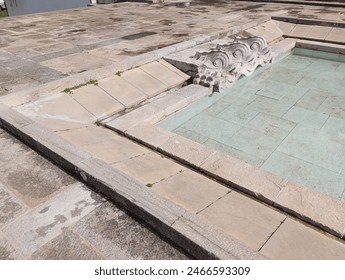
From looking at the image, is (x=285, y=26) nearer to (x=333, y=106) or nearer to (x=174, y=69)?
(x=333, y=106)

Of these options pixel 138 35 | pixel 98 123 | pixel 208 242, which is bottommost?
pixel 98 123

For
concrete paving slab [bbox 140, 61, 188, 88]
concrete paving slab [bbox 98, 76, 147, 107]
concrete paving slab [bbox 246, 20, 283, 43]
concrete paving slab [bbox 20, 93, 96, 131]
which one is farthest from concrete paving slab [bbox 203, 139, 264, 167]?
concrete paving slab [bbox 246, 20, 283, 43]

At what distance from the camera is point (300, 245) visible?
2.99 metres

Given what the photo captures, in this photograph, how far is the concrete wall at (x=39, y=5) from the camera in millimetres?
20048

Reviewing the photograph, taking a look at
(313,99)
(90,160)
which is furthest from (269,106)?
(90,160)

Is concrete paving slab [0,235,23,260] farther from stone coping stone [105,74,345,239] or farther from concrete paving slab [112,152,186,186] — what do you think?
stone coping stone [105,74,345,239]

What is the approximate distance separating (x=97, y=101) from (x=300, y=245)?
4.53 meters

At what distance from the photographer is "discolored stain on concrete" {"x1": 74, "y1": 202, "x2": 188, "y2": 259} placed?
9.30ft

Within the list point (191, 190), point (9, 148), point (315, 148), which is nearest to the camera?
point (191, 190)

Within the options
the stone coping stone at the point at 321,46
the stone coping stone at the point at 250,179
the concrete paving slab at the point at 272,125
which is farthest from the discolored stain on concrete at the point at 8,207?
the stone coping stone at the point at 321,46

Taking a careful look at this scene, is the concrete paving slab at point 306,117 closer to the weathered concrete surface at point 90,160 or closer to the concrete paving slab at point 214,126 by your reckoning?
the concrete paving slab at point 214,126

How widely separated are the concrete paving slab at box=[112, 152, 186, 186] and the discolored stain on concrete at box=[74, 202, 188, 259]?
71 centimetres

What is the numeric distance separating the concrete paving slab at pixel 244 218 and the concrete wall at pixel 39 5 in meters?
19.0

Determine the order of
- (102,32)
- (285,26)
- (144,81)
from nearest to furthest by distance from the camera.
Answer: (144,81)
(102,32)
(285,26)
